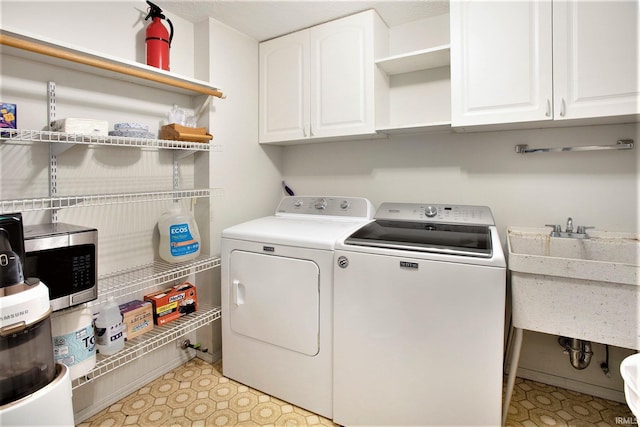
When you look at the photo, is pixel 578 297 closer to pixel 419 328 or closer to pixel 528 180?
pixel 419 328

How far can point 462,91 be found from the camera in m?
1.76

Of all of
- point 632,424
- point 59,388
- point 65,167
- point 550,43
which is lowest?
point 632,424

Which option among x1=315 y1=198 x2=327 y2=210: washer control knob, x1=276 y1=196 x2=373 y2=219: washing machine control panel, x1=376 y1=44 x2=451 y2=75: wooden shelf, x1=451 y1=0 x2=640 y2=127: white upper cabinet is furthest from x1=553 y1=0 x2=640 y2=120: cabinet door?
x1=315 y1=198 x2=327 y2=210: washer control knob

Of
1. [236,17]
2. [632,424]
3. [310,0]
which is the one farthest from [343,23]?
[632,424]

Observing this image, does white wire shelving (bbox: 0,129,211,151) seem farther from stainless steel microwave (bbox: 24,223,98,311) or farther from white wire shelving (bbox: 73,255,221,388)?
white wire shelving (bbox: 73,255,221,388)

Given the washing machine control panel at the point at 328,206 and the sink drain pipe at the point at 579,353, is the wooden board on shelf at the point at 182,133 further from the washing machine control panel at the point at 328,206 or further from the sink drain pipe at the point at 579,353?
the sink drain pipe at the point at 579,353

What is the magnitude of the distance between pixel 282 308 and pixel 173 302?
0.72m

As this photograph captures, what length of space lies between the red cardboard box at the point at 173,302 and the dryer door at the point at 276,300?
Result: 32 centimetres

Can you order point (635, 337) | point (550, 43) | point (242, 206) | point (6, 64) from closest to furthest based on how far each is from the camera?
point (635, 337) → point (6, 64) → point (550, 43) → point (242, 206)

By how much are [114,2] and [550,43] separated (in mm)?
2194

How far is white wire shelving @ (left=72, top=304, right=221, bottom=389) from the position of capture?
156 cm

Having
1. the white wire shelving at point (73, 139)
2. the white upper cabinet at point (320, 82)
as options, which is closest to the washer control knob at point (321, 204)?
the white upper cabinet at point (320, 82)

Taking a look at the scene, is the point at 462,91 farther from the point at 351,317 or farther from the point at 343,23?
the point at 351,317

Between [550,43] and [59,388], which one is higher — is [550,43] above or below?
above
